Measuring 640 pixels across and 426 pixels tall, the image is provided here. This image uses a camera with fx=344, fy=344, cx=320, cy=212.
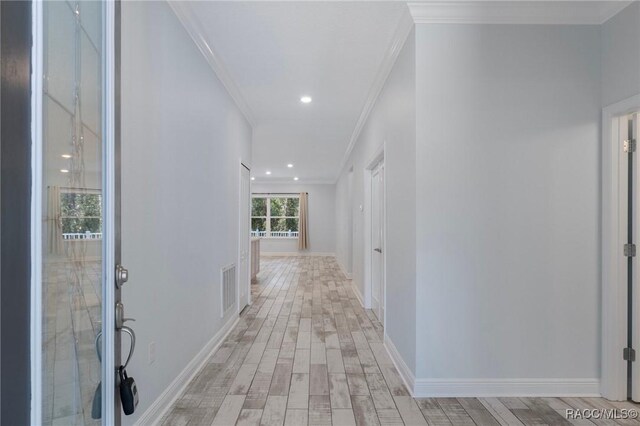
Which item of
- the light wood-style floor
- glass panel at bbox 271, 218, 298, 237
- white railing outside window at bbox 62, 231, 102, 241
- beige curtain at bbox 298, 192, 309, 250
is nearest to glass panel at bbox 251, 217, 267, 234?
glass panel at bbox 271, 218, 298, 237

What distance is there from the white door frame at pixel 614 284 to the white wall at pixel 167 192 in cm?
297

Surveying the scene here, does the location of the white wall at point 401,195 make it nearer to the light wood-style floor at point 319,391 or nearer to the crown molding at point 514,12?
the crown molding at point 514,12

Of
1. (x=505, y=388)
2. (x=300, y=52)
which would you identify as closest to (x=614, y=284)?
(x=505, y=388)

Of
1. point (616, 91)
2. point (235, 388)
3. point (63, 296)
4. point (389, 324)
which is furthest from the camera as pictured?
point (389, 324)

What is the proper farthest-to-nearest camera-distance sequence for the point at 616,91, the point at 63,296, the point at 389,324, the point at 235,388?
the point at 389,324
the point at 235,388
the point at 616,91
the point at 63,296

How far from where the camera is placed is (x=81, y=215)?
1.14 meters

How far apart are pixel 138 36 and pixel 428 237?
7.09 feet

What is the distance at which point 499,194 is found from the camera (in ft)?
Answer: 7.91

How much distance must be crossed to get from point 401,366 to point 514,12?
2727 mm

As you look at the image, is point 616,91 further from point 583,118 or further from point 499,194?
point 499,194

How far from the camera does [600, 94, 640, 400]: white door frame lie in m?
2.36

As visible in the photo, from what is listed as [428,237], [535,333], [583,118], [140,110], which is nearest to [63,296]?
[140,110]

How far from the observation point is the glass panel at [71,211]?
927 mm

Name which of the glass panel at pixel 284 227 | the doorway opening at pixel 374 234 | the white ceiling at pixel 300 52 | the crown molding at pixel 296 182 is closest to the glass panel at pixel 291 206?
the glass panel at pixel 284 227
